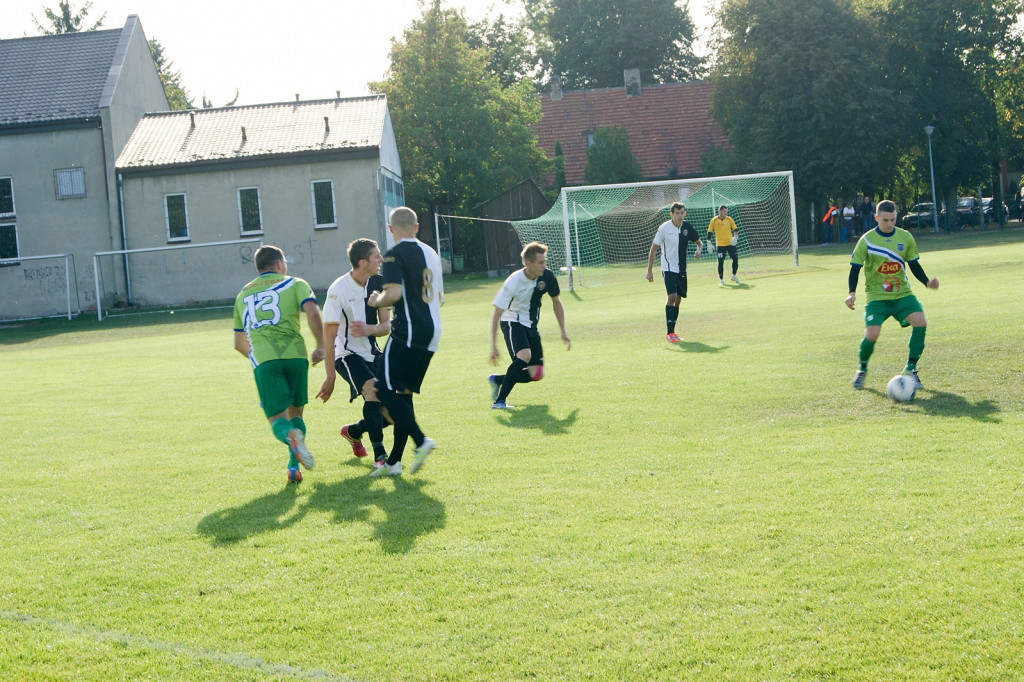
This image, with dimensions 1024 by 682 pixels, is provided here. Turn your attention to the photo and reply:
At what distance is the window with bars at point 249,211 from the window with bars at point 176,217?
203 centimetres

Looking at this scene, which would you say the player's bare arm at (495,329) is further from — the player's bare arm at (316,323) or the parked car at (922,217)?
the parked car at (922,217)

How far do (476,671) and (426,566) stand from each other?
1304mm

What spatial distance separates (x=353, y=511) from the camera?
21.1 ft

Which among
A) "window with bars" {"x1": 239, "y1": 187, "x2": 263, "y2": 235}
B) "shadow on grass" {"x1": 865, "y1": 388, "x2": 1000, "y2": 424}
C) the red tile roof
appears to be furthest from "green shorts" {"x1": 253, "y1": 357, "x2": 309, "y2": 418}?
the red tile roof

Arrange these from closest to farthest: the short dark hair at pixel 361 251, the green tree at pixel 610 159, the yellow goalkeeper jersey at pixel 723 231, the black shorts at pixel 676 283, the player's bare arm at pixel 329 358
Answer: the player's bare arm at pixel 329 358
the short dark hair at pixel 361 251
the black shorts at pixel 676 283
the yellow goalkeeper jersey at pixel 723 231
the green tree at pixel 610 159

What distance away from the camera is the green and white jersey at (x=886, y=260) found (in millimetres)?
10000

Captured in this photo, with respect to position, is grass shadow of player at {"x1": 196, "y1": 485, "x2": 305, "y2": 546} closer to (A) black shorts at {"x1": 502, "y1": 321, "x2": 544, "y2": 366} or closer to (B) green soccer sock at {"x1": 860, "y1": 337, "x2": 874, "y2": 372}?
(A) black shorts at {"x1": 502, "y1": 321, "x2": 544, "y2": 366}

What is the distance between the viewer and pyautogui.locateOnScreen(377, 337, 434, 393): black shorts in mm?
7168

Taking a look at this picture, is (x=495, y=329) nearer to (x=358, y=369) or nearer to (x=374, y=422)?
(x=358, y=369)

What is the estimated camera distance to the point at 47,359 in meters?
19.4

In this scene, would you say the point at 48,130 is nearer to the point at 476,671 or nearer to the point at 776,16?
the point at 776,16

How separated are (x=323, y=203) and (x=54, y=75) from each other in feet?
36.3

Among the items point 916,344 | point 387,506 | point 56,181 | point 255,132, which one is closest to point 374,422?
point 387,506

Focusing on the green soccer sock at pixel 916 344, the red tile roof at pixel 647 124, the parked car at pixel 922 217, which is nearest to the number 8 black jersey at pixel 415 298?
the green soccer sock at pixel 916 344
